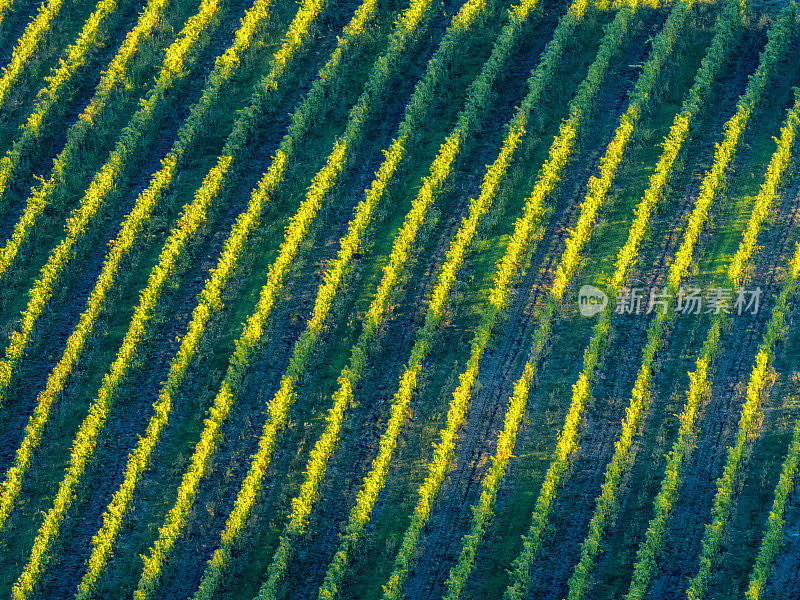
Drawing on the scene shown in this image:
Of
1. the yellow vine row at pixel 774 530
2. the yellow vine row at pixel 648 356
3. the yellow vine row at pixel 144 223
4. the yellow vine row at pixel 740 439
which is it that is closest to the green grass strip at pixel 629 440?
the yellow vine row at pixel 648 356

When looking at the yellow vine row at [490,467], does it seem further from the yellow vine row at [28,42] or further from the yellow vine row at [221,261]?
the yellow vine row at [28,42]

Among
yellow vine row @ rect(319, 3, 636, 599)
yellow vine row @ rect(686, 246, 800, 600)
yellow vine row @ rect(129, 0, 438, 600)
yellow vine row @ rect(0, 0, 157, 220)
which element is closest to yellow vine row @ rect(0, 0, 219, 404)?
yellow vine row @ rect(0, 0, 157, 220)

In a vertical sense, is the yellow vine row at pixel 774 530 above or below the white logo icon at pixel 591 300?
below

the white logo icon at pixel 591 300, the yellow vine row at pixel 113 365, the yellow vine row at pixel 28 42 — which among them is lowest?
the yellow vine row at pixel 113 365

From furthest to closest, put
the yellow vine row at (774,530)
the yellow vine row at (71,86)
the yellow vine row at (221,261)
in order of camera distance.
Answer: the yellow vine row at (71,86) < the yellow vine row at (221,261) < the yellow vine row at (774,530)

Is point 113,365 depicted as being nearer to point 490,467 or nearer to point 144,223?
point 144,223

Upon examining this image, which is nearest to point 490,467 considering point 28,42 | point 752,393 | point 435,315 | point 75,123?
point 435,315

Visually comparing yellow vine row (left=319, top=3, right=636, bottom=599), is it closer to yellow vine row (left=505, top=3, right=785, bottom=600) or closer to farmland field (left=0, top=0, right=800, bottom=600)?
farmland field (left=0, top=0, right=800, bottom=600)
